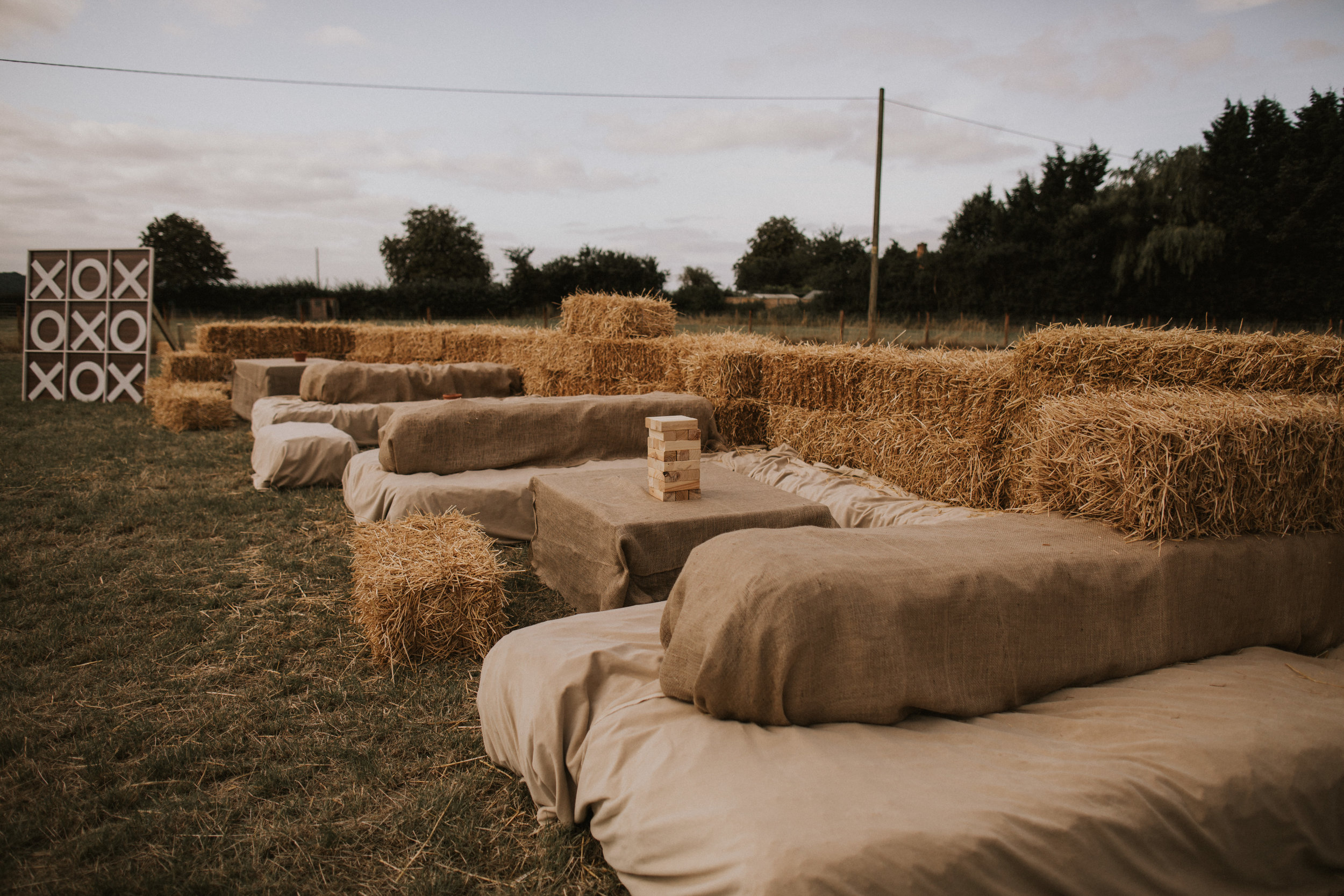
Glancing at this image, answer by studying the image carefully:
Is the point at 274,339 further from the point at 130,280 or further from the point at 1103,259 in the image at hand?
the point at 1103,259

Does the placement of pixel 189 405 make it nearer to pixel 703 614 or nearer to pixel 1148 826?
pixel 703 614

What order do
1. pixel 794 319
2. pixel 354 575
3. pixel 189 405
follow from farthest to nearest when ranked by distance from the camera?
pixel 794 319, pixel 189 405, pixel 354 575

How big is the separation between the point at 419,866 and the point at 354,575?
1.77 meters

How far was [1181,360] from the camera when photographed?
3.11 m

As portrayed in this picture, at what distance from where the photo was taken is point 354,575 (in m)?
3.29

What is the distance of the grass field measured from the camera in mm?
1781

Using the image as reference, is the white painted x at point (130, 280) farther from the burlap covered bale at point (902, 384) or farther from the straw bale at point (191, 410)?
the burlap covered bale at point (902, 384)

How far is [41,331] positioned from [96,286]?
1.03 metres

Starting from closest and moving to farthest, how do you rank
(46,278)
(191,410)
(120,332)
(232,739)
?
1. (232,739)
2. (191,410)
3. (46,278)
4. (120,332)

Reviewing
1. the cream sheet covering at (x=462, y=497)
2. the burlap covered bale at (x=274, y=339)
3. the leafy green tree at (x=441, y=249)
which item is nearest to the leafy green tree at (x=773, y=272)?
the leafy green tree at (x=441, y=249)

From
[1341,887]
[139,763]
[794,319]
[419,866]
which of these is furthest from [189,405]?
[794,319]

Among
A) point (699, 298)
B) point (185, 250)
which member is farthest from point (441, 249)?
point (699, 298)

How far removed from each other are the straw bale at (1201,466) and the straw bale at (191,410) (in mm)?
9199

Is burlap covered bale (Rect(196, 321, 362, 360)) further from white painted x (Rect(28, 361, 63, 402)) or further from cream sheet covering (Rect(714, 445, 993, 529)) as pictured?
cream sheet covering (Rect(714, 445, 993, 529))
